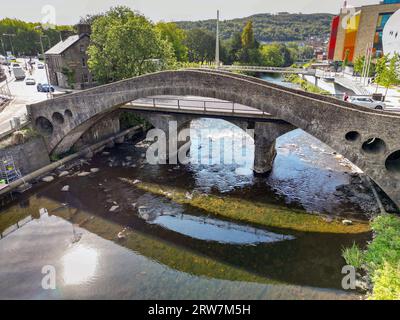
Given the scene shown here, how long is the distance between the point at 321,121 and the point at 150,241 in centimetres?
1315

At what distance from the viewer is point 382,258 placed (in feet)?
49.3

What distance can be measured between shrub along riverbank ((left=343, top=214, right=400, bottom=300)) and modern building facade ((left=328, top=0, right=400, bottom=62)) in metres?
61.3

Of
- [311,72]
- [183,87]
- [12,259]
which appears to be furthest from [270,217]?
[311,72]

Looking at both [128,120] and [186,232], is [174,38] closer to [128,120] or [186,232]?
[128,120]

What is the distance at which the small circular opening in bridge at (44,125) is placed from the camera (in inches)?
1179

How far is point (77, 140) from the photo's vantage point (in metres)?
31.8

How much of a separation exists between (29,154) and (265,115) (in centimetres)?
2147

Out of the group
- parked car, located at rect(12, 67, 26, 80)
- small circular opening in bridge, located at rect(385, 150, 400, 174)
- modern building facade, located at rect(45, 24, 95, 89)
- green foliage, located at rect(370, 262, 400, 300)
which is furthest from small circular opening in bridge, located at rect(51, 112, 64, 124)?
parked car, located at rect(12, 67, 26, 80)

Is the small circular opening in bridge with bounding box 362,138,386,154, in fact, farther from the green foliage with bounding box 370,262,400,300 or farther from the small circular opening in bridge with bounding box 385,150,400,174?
the green foliage with bounding box 370,262,400,300

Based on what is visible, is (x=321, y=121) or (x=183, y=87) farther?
(x=183, y=87)

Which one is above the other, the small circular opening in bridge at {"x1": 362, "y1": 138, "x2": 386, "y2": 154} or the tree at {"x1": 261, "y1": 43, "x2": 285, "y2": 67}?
the tree at {"x1": 261, "y1": 43, "x2": 285, "y2": 67}

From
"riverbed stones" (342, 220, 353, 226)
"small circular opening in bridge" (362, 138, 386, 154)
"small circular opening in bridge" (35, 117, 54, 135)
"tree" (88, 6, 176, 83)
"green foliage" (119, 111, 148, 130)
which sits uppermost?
"tree" (88, 6, 176, 83)

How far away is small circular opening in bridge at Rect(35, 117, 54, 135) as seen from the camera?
29.9 meters

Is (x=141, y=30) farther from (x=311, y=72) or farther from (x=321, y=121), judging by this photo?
(x=311, y=72)
